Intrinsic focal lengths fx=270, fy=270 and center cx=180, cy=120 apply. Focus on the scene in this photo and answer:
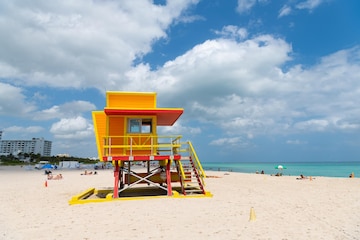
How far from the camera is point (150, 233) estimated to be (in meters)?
8.54

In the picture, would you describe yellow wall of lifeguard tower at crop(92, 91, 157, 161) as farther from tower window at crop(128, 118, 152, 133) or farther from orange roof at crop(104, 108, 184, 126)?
orange roof at crop(104, 108, 184, 126)

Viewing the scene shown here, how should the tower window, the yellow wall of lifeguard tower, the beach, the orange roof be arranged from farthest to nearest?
the tower window, the yellow wall of lifeguard tower, the orange roof, the beach

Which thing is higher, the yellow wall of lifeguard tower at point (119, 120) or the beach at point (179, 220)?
the yellow wall of lifeguard tower at point (119, 120)

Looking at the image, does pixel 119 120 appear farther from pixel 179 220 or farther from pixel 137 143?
pixel 179 220

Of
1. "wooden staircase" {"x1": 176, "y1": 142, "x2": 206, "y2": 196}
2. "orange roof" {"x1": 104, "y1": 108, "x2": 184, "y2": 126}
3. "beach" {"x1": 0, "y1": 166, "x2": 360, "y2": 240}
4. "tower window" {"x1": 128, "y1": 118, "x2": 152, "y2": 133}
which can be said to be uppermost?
"orange roof" {"x1": 104, "y1": 108, "x2": 184, "y2": 126}

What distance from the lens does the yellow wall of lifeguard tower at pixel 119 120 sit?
15430 mm

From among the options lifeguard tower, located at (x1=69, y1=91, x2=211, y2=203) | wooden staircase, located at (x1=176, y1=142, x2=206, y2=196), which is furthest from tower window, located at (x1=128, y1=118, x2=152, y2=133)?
wooden staircase, located at (x1=176, y1=142, x2=206, y2=196)

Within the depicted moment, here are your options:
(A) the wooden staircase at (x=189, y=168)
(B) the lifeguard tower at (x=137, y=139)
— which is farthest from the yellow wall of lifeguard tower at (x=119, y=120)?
(A) the wooden staircase at (x=189, y=168)

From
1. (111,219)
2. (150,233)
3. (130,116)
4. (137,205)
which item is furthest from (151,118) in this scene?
(150,233)

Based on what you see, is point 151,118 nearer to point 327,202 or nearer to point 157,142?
point 157,142

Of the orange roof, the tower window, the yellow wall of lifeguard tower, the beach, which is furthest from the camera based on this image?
the tower window

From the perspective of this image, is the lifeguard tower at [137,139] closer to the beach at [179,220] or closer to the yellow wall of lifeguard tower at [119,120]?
the yellow wall of lifeguard tower at [119,120]

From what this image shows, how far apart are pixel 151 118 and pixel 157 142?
1.45 meters

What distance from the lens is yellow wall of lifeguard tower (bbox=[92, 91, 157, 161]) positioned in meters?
15.4
